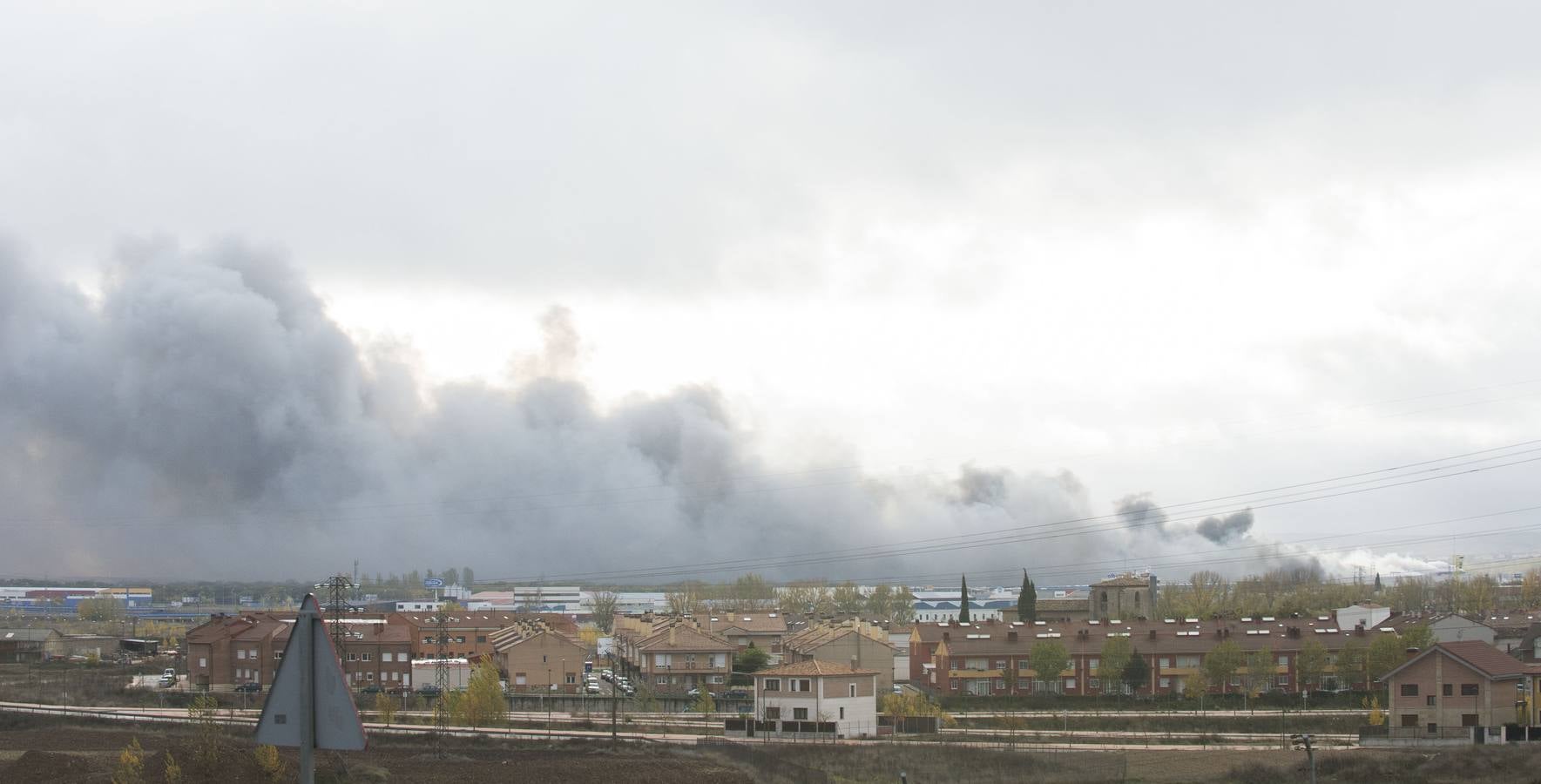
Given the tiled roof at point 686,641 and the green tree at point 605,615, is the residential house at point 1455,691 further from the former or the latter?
the green tree at point 605,615

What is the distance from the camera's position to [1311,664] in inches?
2299

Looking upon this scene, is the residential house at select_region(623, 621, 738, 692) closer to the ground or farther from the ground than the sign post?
closer to the ground

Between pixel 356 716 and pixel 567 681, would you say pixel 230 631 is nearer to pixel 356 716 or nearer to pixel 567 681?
pixel 567 681

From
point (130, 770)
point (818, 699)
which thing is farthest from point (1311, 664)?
point (130, 770)

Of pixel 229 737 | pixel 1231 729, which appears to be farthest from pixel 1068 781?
pixel 229 737

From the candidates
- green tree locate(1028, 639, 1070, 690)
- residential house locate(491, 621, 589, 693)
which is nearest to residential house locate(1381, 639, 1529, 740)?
green tree locate(1028, 639, 1070, 690)

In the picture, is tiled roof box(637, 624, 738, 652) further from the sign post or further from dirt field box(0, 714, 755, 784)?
the sign post

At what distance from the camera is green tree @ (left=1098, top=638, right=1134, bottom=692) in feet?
192

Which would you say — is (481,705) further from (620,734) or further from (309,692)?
(309,692)

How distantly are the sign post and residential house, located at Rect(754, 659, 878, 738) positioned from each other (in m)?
42.9

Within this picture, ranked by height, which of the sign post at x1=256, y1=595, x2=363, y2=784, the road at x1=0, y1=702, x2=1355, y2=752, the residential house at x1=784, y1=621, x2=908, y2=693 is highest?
the sign post at x1=256, y1=595, x2=363, y2=784

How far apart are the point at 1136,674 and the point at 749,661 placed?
19.4m

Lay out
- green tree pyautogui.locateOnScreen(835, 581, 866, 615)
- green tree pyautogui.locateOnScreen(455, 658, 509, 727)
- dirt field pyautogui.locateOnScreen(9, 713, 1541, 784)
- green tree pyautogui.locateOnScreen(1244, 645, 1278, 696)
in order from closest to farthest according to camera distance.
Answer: dirt field pyautogui.locateOnScreen(9, 713, 1541, 784) < green tree pyautogui.locateOnScreen(455, 658, 509, 727) < green tree pyautogui.locateOnScreen(1244, 645, 1278, 696) < green tree pyautogui.locateOnScreen(835, 581, 866, 615)

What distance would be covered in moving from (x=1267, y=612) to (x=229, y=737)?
76.2 metres
